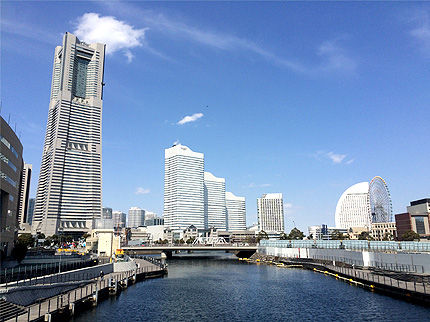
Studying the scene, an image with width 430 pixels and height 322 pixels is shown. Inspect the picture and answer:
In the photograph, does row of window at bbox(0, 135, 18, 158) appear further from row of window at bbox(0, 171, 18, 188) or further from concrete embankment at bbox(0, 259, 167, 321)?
concrete embankment at bbox(0, 259, 167, 321)

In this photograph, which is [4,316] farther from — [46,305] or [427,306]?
[427,306]

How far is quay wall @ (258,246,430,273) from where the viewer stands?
8188 centimetres

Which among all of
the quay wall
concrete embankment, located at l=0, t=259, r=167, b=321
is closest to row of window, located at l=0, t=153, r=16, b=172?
concrete embankment, located at l=0, t=259, r=167, b=321

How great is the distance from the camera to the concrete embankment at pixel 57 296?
152 feet

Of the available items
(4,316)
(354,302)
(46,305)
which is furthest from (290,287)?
(4,316)

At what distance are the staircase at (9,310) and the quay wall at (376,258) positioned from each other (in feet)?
273

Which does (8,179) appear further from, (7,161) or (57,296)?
(57,296)

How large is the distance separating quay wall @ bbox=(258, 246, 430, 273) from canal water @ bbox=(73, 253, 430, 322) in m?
16.0

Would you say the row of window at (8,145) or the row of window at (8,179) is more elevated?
the row of window at (8,145)

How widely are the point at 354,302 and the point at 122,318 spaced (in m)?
42.6

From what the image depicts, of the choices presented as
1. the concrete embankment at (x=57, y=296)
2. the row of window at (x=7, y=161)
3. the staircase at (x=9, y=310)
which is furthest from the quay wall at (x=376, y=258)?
the row of window at (x=7, y=161)

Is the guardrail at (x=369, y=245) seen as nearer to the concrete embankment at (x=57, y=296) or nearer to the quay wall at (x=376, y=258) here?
the quay wall at (x=376, y=258)

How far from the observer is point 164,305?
6562 centimetres

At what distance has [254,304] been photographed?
216ft
